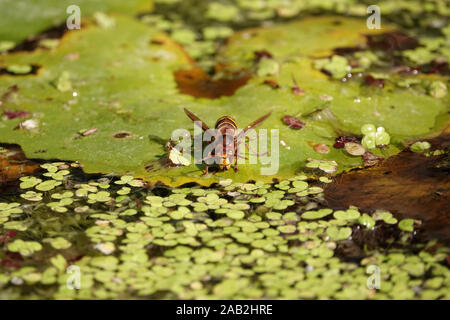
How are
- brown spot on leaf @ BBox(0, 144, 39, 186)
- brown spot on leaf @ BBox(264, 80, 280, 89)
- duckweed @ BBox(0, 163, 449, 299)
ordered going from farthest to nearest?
brown spot on leaf @ BBox(264, 80, 280, 89), brown spot on leaf @ BBox(0, 144, 39, 186), duckweed @ BBox(0, 163, 449, 299)

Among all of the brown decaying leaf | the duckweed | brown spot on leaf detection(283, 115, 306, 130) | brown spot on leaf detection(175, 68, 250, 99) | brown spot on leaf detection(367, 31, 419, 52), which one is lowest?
the duckweed

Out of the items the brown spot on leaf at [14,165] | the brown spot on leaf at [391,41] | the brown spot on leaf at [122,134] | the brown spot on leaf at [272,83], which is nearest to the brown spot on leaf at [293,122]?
the brown spot on leaf at [272,83]

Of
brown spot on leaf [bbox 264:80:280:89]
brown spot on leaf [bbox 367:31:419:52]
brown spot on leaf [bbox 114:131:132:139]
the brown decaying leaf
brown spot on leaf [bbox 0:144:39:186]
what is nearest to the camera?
Result: the brown decaying leaf

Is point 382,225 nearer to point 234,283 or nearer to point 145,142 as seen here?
point 234,283

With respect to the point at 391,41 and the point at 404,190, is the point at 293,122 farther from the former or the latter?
the point at 391,41

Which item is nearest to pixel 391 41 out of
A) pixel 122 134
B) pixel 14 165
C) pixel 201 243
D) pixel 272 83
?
pixel 272 83

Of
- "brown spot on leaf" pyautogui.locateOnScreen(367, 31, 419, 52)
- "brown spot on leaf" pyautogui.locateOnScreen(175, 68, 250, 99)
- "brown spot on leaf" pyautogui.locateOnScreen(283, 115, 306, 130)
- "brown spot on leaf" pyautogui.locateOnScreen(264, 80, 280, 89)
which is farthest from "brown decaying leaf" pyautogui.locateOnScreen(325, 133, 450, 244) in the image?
"brown spot on leaf" pyautogui.locateOnScreen(367, 31, 419, 52)

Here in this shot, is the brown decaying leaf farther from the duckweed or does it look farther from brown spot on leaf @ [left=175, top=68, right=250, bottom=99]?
brown spot on leaf @ [left=175, top=68, right=250, bottom=99]

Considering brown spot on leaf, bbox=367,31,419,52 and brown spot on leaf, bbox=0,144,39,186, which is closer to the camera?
brown spot on leaf, bbox=0,144,39,186

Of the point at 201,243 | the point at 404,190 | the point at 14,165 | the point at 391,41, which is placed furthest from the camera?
the point at 391,41

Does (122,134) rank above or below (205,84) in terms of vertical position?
below

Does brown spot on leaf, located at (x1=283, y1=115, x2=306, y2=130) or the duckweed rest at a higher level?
brown spot on leaf, located at (x1=283, y1=115, x2=306, y2=130)
